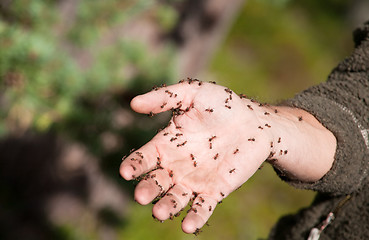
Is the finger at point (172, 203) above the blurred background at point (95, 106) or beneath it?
above

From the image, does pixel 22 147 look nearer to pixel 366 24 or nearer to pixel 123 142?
pixel 123 142

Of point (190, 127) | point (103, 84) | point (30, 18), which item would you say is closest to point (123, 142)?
point (103, 84)

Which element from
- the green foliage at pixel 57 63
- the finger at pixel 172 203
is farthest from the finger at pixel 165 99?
the green foliage at pixel 57 63

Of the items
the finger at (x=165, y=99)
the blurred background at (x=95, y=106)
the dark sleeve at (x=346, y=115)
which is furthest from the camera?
the blurred background at (x=95, y=106)

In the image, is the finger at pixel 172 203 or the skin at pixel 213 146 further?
the skin at pixel 213 146

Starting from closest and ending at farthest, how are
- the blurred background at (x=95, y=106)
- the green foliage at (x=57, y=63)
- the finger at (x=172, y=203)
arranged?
the finger at (x=172, y=203), the green foliage at (x=57, y=63), the blurred background at (x=95, y=106)

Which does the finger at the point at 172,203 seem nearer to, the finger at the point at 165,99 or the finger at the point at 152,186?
the finger at the point at 152,186

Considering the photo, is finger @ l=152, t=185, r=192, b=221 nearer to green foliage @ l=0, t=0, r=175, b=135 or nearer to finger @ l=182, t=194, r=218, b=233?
finger @ l=182, t=194, r=218, b=233
